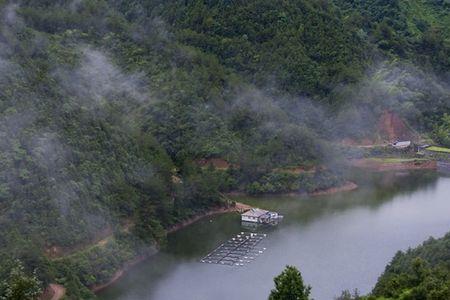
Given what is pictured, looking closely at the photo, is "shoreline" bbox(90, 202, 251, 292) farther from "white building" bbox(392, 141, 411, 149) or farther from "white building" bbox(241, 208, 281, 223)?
"white building" bbox(392, 141, 411, 149)

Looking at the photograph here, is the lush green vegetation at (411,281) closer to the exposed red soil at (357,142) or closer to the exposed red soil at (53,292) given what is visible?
the exposed red soil at (53,292)

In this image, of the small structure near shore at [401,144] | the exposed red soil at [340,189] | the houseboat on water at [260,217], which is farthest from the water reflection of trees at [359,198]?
the small structure near shore at [401,144]

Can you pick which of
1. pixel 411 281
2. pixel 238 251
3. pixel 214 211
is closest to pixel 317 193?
pixel 214 211

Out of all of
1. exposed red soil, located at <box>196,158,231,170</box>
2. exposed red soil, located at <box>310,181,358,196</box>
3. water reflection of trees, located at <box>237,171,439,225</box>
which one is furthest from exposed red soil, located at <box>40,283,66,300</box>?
exposed red soil, located at <box>310,181,358,196</box>

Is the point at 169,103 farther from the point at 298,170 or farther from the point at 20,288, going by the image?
the point at 20,288

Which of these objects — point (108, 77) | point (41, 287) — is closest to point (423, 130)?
point (108, 77)
